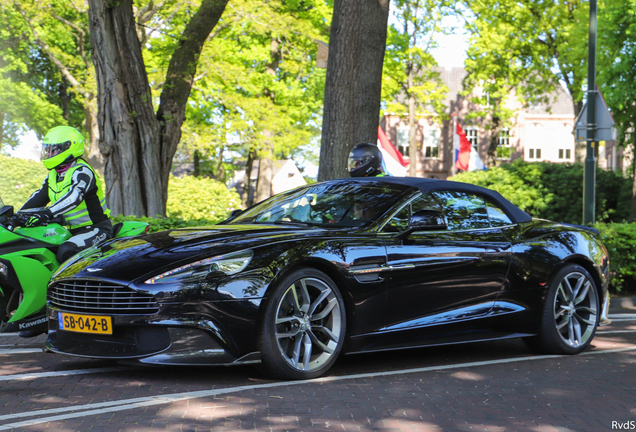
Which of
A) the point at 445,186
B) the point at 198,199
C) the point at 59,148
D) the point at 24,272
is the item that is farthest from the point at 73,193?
the point at 198,199

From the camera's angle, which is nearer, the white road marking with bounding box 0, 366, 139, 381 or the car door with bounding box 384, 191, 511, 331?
the white road marking with bounding box 0, 366, 139, 381

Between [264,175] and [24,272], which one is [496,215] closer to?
[24,272]

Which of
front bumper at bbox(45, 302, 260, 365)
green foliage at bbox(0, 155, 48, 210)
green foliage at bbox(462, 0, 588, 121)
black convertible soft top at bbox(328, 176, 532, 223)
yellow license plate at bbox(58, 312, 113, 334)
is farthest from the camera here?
green foliage at bbox(462, 0, 588, 121)

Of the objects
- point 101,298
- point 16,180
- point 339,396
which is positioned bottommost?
point 339,396

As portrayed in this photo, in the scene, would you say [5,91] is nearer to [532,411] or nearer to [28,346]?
[28,346]

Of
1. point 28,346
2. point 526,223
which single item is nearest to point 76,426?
point 28,346

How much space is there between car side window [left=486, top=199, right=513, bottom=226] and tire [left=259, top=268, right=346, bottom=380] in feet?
6.15

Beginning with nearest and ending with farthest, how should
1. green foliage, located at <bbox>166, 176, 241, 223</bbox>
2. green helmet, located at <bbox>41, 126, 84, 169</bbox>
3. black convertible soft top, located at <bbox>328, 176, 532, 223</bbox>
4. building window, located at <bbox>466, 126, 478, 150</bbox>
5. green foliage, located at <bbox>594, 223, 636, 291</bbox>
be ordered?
black convertible soft top, located at <bbox>328, 176, 532, 223</bbox> < green helmet, located at <bbox>41, 126, 84, 169</bbox> < green foliage, located at <bbox>594, 223, 636, 291</bbox> < green foliage, located at <bbox>166, 176, 241, 223</bbox> < building window, located at <bbox>466, 126, 478, 150</bbox>

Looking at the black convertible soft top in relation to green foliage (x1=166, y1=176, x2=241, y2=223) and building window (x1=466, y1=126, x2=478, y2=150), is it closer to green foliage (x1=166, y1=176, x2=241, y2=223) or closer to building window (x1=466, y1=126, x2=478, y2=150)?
green foliage (x1=166, y1=176, x2=241, y2=223)

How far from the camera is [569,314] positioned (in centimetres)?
667

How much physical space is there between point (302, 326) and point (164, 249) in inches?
40.6

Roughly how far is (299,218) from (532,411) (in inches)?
91.1

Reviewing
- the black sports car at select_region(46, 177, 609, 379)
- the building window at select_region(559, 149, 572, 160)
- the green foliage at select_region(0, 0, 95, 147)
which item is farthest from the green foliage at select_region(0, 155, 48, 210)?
the building window at select_region(559, 149, 572, 160)

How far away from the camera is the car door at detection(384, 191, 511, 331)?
18.0ft
